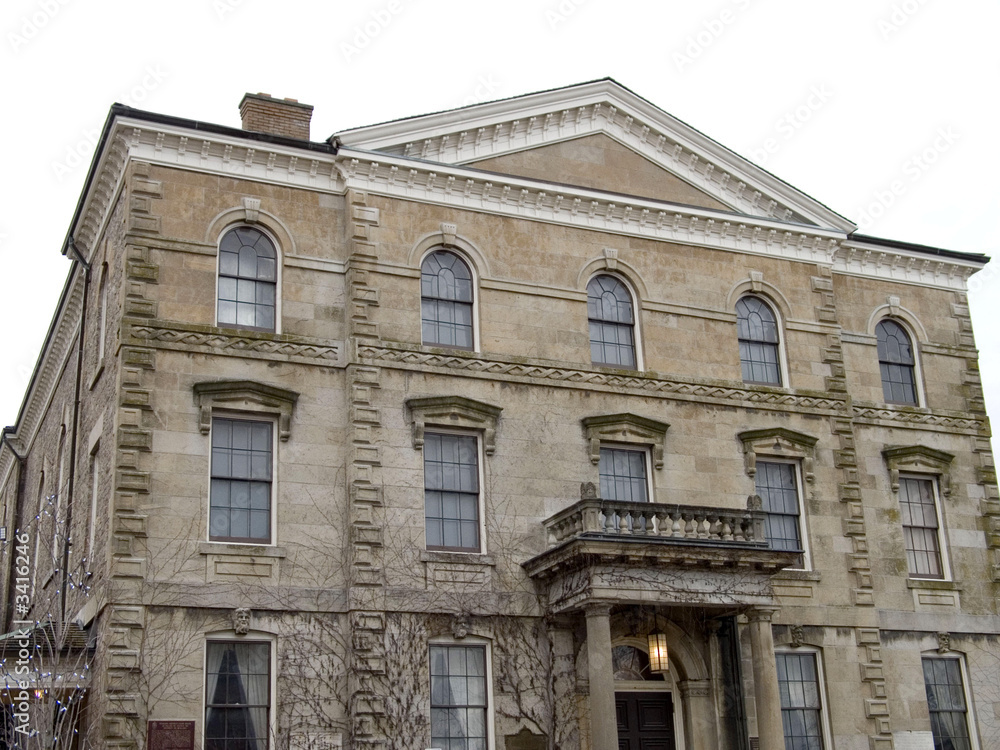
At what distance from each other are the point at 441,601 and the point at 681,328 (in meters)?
7.71

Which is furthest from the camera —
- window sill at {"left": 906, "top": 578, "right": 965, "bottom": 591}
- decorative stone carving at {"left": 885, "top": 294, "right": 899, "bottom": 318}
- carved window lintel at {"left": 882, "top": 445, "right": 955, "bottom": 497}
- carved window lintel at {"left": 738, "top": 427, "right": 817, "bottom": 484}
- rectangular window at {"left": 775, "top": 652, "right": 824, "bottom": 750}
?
decorative stone carving at {"left": 885, "top": 294, "right": 899, "bottom": 318}

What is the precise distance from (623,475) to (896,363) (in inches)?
321

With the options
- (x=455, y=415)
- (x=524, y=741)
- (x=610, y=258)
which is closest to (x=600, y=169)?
(x=610, y=258)

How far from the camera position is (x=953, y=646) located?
83.6ft

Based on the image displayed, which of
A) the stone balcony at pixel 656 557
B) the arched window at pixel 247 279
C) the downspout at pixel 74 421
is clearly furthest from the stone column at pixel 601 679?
the downspout at pixel 74 421

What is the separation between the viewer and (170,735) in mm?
18922

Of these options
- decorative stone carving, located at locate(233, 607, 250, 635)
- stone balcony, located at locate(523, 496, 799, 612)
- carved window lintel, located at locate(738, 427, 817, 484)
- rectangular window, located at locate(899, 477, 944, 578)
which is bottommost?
decorative stone carving, located at locate(233, 607, 250, 635)

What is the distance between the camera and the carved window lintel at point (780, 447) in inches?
970

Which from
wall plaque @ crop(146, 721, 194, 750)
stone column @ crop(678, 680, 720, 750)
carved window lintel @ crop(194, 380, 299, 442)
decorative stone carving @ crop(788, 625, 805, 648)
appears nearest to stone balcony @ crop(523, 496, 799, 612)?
stone column @ crop(678, 680, 720, 750)

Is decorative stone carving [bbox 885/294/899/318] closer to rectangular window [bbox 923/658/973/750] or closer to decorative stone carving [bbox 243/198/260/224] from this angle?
rectangular window [bbox 923/658/973/750]

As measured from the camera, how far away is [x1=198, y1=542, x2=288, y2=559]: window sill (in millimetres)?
20094

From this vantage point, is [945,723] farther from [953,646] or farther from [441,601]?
[441,601]

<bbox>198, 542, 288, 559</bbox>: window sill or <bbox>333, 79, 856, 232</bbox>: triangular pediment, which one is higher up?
<bbox>333, 79, 856, 232</bbox>: triangular pediment

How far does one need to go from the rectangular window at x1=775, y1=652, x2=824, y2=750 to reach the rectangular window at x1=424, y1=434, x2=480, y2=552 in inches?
255
